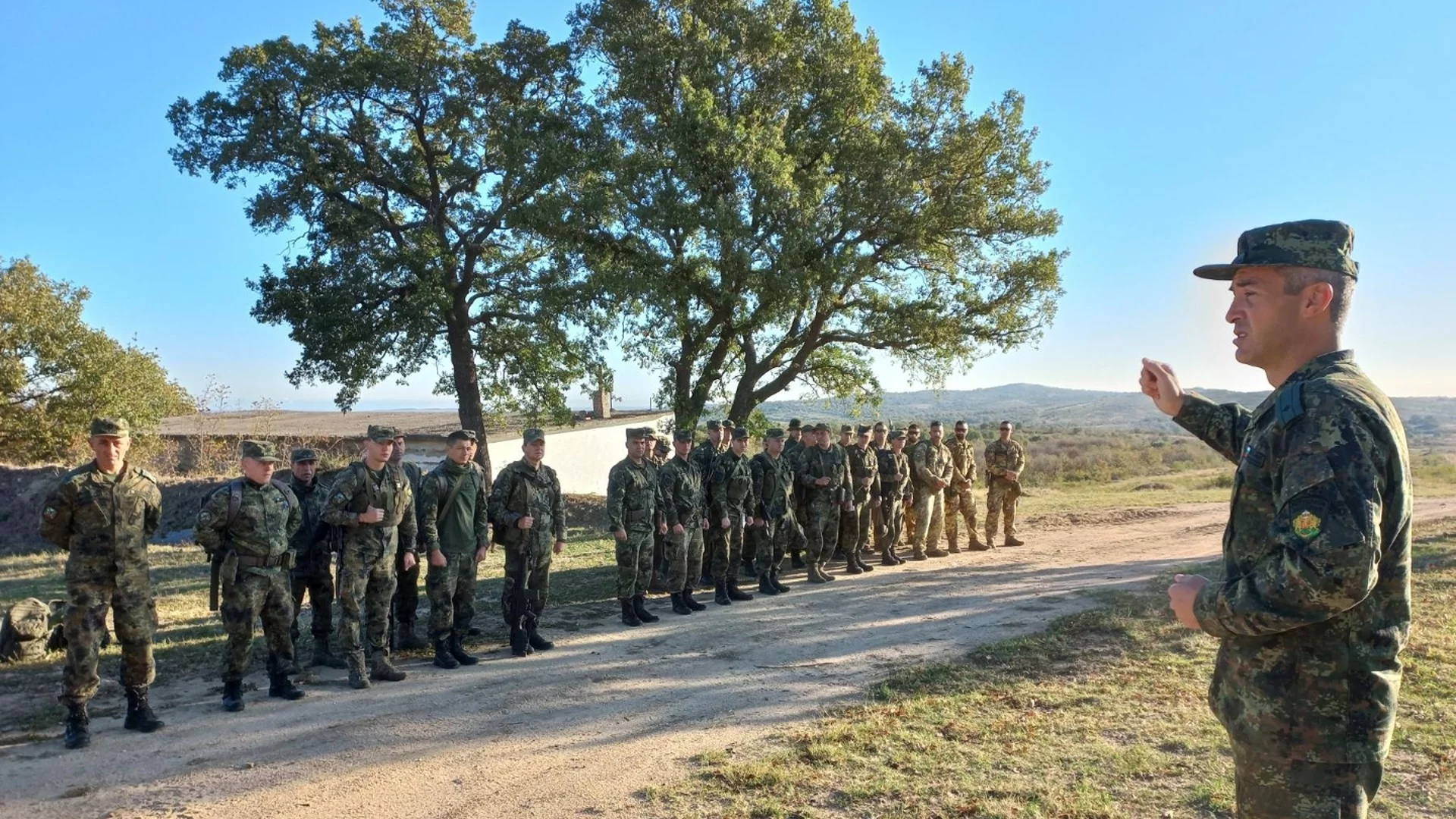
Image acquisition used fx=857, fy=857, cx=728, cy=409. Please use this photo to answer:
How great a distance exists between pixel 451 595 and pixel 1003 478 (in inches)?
386

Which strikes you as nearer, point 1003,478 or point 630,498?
point 630,498

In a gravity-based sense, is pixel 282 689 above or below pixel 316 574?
below

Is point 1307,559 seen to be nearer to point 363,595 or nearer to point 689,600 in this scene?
point 363,595

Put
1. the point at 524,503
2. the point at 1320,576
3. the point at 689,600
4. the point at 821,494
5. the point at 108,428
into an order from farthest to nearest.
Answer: the point at 821,494 < the point at 689,600 < the point at 524,503 < the point at 108,428 < the point at 1320,576

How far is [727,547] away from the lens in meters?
10.2

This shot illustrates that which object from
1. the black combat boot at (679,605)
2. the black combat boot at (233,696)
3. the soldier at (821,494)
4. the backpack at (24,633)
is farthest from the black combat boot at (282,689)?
the soldier at (821,494)

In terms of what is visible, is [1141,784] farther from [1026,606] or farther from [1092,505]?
[1092,505]

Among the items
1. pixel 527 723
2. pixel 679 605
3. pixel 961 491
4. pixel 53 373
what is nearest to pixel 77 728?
pixel 527 723

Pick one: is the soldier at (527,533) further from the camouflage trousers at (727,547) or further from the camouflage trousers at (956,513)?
the camouflage trousers at (956,513)

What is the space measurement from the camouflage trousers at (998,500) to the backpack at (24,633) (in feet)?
40.8

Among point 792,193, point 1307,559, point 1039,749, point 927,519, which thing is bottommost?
point 1039,749

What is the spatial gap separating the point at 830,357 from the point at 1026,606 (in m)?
11.4

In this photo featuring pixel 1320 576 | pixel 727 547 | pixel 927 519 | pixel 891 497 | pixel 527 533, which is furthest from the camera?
pixel 927 519

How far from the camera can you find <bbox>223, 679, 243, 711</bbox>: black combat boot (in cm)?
612
